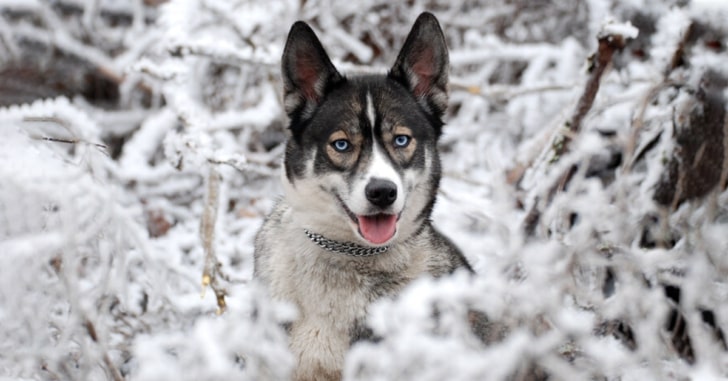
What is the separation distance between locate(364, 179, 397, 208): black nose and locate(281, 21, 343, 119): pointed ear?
1.91 ft

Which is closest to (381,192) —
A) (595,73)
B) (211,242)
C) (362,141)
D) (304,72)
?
(362,141)

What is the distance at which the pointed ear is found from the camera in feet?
9.84

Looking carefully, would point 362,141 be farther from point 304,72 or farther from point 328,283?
point 328,283

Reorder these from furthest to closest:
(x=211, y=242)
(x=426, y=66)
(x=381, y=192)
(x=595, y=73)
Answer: (x=595, y=73) → (x=211, y=242) → (x=426, y=66) → (x=381, y=192)

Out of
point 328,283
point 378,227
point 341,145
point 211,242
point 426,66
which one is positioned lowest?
point 211,242

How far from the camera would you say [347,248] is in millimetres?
2924

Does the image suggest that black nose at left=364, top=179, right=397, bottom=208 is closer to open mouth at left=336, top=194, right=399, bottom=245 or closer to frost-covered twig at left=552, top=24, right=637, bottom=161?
open mouth at left=336, top=194, right=399, bottom=245

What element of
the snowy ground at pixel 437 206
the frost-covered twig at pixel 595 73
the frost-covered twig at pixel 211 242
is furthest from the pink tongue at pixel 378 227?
the frost-covered twig at pixel 595 73

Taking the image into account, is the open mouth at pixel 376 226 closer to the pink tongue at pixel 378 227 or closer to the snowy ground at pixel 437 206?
the pink tongue at pixel 378 227

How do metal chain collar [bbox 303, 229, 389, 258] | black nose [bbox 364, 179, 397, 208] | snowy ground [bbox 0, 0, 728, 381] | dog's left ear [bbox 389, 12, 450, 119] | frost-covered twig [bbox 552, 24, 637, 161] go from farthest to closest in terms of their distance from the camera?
frost-covered twig [bbox 552, 24, 637, 161]
dog's left ear [bbox 389, 12, 450, 119]
metal chain collar [bbox 303, 229, 389, 258]
black nose [bbox 364, 179, 397, 208]
snowy ground [bbox 0, 0, 728, 381]

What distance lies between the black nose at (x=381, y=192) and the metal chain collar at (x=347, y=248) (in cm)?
28

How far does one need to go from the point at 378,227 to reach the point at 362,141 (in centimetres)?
36

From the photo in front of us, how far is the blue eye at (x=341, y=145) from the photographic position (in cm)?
292

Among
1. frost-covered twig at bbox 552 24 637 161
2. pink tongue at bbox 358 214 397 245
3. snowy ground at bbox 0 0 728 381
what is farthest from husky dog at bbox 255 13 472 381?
frost-covered twig at bbox 552 24 637 161
